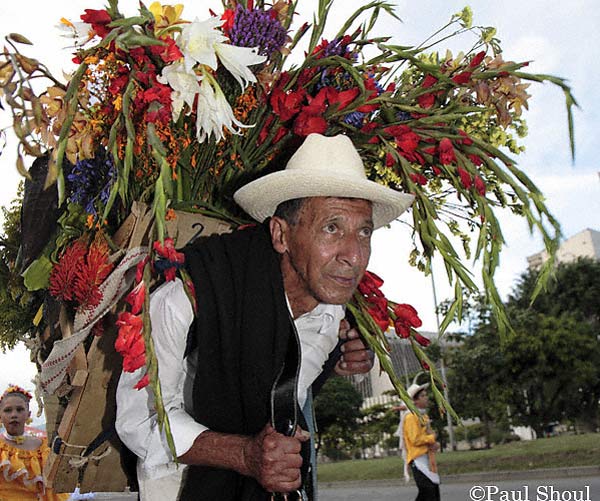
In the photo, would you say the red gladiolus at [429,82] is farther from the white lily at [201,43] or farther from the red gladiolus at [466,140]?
the white lily at [201,43]

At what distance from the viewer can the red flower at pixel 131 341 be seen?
1805 mm

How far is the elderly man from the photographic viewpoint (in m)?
1.99

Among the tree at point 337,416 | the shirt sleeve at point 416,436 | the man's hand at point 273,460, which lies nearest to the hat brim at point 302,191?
the man's hand at point 273,460

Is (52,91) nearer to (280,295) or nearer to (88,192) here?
(88,192)

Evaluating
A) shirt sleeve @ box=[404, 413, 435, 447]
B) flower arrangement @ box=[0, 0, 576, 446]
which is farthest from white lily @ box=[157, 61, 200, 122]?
shirt sleeve @ box=[404, 413, 435, 447]

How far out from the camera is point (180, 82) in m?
1.93

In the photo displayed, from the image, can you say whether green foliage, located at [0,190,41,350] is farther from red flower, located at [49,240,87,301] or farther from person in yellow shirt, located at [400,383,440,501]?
person in yellow shirt, located at [400,383,440,501]

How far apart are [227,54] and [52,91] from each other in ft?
1.73

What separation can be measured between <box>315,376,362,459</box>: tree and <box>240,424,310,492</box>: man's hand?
121 ft

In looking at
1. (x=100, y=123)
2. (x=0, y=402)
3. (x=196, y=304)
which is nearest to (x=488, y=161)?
(x=196, y=304)

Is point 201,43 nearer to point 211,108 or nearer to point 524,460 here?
point 211,108

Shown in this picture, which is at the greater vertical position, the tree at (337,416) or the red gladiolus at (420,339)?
the red gladiolus at (420,339)

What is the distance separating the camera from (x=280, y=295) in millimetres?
2207

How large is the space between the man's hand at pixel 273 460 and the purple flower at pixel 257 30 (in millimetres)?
1253
